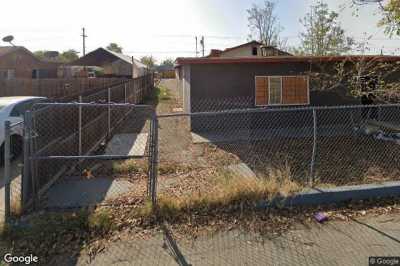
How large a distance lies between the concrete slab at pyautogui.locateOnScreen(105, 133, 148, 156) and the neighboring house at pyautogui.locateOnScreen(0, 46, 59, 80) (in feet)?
95.6

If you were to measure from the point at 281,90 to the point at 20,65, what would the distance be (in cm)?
3569

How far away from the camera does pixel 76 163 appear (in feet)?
22.2

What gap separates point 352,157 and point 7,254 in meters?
7.42

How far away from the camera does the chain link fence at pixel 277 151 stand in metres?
5.79

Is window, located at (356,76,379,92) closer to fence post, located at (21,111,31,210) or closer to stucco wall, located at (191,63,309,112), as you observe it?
stucco wall, located at (191,63,309,112)

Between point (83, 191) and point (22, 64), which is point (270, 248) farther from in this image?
point (22, 64)

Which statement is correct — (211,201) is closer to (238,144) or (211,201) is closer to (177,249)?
(177,249)

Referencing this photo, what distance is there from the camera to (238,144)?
971cm

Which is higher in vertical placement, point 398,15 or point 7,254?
point 398,15

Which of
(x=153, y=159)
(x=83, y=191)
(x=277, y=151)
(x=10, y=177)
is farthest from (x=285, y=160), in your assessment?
(x=10, y=177)

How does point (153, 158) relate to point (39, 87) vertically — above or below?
below

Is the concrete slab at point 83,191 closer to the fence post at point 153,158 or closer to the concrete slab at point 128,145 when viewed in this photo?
the fence post at point 153,158

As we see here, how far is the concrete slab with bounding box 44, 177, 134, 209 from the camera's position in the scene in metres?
5.02

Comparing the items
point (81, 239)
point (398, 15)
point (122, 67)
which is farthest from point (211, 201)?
point (122, 67)
